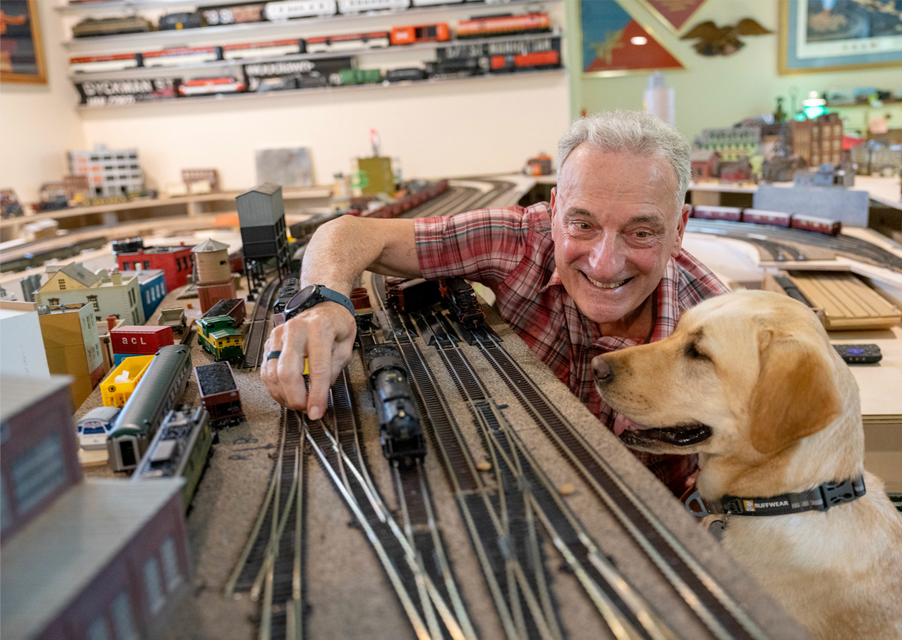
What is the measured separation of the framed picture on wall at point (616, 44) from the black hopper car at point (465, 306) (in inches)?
293

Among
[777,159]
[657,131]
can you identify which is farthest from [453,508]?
[777,159]

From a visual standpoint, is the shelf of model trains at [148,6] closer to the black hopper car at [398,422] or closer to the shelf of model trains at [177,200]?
the shelf of model trains at [177,200]

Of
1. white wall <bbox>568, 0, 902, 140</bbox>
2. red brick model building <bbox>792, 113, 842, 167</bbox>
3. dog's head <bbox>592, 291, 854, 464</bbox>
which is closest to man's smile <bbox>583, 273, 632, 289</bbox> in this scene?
dog's head <bbox>592, 291, 854, 464</bbox>

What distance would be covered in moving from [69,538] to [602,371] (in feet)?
4.41

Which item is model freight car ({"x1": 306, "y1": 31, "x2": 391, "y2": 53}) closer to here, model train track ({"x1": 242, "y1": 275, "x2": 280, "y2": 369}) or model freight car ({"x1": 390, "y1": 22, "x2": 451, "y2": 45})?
model freight car ({"x1": 390, "y1": 22, "x2": 451, "y2": 45})

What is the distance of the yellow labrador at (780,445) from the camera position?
1.55 m

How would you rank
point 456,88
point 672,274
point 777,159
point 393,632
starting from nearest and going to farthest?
point 393,632, point 672,274, point 777,159, point 456,88

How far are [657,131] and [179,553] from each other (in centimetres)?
185

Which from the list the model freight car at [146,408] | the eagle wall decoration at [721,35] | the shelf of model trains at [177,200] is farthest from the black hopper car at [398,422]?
the eagle wall decoration at [721,35]

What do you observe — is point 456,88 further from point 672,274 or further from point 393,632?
point 393,632

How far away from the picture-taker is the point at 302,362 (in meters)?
1.82

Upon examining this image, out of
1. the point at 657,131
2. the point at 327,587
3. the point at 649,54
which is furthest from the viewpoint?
the point at 649,54

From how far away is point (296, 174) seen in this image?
8.82 metres

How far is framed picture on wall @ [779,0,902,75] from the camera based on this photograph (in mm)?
8344
